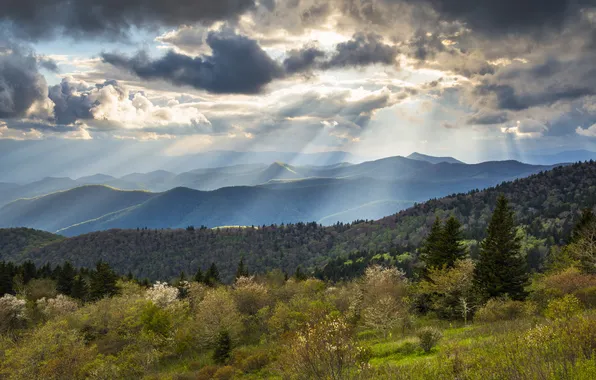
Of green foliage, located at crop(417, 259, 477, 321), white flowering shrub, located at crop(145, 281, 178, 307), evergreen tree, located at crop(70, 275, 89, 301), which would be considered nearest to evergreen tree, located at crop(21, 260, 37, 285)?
evergreen tree, located at crop(70, 275, 89, 301)

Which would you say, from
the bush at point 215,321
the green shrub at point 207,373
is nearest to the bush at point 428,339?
the green shrub at point 207,373

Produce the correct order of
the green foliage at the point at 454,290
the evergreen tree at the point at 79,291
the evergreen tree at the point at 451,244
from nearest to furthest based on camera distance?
the green foliage at the point at 454,290
the evergreen tree at the point at 451,244
the evergreen tree at the point at 79,291

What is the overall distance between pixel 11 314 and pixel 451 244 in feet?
262

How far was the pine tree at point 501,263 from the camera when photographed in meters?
47.2

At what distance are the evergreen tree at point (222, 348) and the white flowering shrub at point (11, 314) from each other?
4202 cm

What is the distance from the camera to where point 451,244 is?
58719 millimetres

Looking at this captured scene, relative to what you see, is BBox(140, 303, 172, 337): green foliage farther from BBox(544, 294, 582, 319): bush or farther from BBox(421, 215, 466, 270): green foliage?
BBox(544, 294, 582, 319): bush

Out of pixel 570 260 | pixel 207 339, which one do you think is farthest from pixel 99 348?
pixel 570 260

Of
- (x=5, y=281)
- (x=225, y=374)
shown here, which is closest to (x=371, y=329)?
(x=225, y=374)

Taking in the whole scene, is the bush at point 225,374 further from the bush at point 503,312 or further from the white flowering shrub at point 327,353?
the bush at point 503,312

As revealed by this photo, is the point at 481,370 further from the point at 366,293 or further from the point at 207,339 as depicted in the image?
the point at 207,339

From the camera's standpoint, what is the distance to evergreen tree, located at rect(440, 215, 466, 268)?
191ft

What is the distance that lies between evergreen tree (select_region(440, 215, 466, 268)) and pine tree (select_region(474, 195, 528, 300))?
716 cm

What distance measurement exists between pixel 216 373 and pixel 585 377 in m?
38.7
